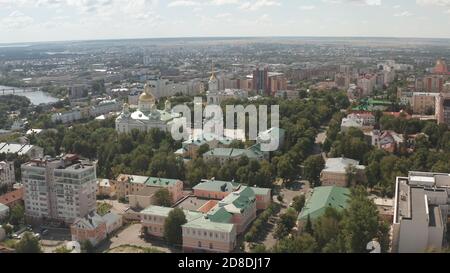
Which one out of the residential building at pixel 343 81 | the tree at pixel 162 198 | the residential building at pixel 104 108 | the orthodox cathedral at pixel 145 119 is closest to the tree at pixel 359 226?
the tree at pixel 162 198

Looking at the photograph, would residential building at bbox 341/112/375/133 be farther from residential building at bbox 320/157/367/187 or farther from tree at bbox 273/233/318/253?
tree at bbox 273/233/318/253

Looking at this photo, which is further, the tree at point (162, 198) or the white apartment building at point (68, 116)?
the white apartment building at point (68, 116)

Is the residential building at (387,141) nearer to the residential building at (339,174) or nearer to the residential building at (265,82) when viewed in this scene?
the residential building at (339,174)

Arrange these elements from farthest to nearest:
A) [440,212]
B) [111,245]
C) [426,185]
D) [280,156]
Result: [280,156]
[426,185]
[111,245]
[440,212]

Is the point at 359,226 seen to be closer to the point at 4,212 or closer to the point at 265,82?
the point at 4,212

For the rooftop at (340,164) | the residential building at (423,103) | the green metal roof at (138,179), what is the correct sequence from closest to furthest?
1. the green metal roof at (138,179)
2. the rooftop at (340,164)
3. the residential building at (423,103)

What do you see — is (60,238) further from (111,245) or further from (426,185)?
(426,185)

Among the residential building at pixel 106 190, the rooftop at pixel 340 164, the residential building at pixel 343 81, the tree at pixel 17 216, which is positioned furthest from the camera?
the residential building at pixel 343 81
